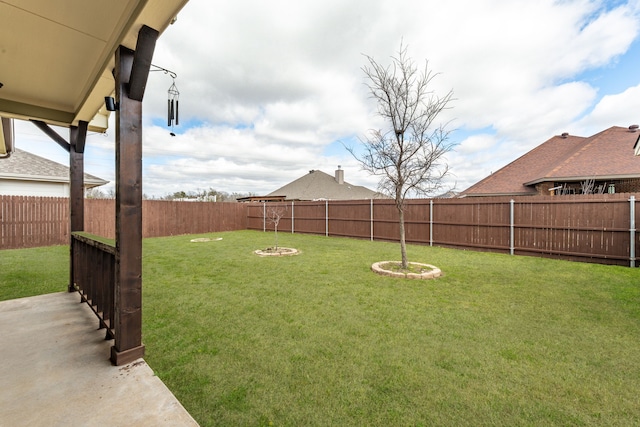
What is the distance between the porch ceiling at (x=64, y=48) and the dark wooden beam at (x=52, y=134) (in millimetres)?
127

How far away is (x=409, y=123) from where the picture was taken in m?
5.24

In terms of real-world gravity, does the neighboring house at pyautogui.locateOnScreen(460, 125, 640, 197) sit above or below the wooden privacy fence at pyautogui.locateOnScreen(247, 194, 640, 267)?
above

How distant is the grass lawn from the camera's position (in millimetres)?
1535

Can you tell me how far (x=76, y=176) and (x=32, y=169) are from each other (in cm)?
1067

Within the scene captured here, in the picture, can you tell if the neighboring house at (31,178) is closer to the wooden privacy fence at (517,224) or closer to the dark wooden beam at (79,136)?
the dark wooden beam at (79,136)

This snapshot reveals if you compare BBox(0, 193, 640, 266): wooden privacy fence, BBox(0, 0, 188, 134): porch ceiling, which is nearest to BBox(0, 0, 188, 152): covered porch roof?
BBox(0, 0, 188, 134): porch ceiling

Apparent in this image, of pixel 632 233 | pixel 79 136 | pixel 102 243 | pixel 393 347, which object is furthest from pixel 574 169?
pixel 79 136

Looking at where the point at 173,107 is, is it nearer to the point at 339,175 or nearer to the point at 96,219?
the point at 96,219

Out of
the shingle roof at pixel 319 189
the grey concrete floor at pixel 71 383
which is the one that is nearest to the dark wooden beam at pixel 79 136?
the grey concrete floor at pixel 71 383

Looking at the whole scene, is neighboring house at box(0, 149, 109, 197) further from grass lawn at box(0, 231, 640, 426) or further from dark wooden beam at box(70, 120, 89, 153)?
dark wooden beam at box(70, 120, 89, 153)

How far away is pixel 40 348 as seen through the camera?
2.14 meters

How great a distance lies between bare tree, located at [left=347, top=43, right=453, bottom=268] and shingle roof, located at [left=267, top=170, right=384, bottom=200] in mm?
17530

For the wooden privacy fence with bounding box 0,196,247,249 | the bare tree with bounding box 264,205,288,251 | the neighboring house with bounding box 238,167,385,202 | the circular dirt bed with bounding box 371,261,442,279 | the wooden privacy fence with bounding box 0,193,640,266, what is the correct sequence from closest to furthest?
the circular dirt bed with bounding box 371,261,442,279, the wooden privacy fence with bounding box 0,193,640,266, the wooden privacy fence with bounding box 0,196,247,249, the bare tree with bounding box 264,205,288,251, the neighboring house with bounding box 238,167,385,202

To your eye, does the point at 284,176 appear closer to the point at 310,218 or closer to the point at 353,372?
the point at 310,218
